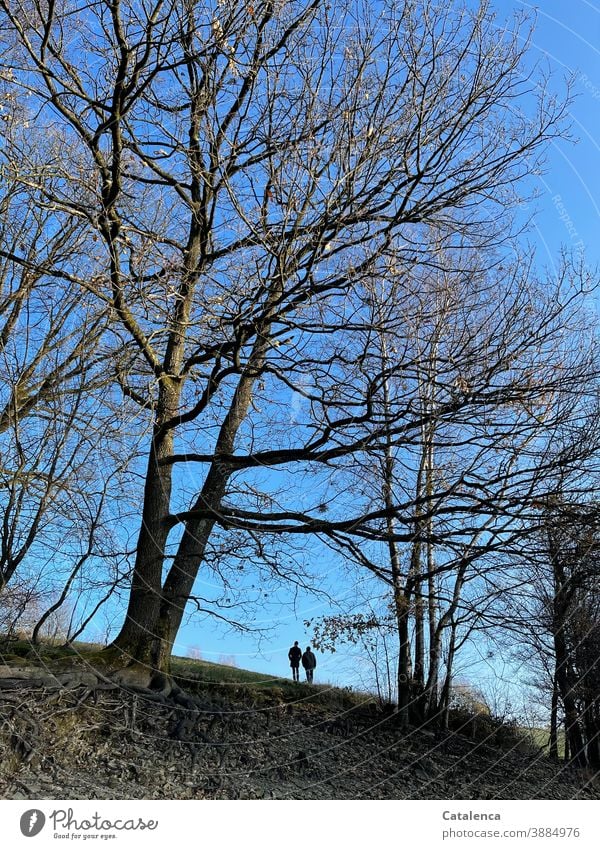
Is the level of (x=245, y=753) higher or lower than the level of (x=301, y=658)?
lower

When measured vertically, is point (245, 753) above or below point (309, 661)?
below

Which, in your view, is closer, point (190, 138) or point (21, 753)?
point (21, 753)

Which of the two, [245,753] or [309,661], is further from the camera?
[309,661]

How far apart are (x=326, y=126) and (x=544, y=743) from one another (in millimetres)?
6624

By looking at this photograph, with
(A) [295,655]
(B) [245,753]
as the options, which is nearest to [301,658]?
(A) [295,655]

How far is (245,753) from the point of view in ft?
19.8

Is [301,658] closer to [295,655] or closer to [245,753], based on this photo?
[295,655]

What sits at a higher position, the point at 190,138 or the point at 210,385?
the point at 190,138

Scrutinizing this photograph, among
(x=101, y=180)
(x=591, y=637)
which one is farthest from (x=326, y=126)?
(x=591, y=637)

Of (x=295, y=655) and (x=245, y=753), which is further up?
(x=295, y=655)

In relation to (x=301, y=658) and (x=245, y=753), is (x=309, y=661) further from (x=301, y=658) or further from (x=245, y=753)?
(x=245, y=753)

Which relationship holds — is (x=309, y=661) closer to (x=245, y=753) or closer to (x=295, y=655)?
(x=295, y=655)
